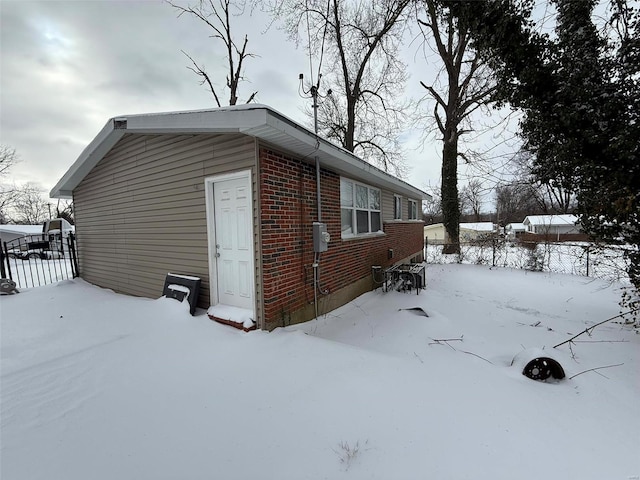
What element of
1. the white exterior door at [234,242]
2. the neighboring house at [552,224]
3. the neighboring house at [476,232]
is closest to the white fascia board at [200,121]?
the white exterior door at [234,242]

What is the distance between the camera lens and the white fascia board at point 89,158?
19.1 feet

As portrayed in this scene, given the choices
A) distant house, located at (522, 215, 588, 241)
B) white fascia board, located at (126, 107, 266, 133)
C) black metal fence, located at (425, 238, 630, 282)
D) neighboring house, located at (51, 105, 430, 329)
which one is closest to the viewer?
white fascia board, located at (126, 107, 266, 133)

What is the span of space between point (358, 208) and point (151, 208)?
4.68m

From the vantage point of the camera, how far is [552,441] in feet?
7.26

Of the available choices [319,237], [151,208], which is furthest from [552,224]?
[151,208]

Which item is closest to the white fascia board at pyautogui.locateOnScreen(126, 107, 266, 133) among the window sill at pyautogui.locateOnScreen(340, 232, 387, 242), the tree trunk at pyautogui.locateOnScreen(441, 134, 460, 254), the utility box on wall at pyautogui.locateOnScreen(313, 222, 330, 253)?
the utility box on wall at pyautogui.locateOnScreen(313, 222, 330, 253)

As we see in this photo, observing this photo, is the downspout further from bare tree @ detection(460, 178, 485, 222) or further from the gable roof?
bare tree @ detection(460, 178, 485, 222)

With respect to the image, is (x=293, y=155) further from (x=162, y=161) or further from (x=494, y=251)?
(x=494, y=251)

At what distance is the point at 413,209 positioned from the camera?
41.8 ft

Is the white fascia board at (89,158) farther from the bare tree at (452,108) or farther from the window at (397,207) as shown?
the bare tree at (452,108)

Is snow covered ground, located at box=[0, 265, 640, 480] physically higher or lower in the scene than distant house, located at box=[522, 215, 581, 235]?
lower

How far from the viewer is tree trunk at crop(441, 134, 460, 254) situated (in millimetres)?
15371

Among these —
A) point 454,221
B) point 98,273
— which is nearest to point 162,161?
point 98,273

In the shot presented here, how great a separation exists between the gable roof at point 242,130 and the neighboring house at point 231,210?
18 millimetres
